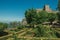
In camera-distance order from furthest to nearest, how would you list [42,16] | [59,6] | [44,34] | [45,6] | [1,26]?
[45,6], [42,16], [59,6], [1,26], [44,34]

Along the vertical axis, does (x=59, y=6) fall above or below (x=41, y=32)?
above

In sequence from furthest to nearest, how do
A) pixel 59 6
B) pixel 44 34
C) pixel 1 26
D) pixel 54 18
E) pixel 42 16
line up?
pixel 54 18 → pixel 42 16 → pixel 59 6 → pixel 1 26 → pixel 44 34

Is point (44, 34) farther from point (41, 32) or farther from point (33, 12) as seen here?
point (33, 12)

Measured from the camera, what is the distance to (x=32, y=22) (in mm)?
69062

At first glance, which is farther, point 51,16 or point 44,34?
point 51,16

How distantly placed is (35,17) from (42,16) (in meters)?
6.72

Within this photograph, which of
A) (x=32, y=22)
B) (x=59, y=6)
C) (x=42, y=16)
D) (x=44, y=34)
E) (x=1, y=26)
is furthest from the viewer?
(x=42, y=16)

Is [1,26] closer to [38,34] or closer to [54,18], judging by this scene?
[38,34]

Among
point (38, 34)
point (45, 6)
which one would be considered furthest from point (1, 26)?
point (45, 6)

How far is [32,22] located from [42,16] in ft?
29.2

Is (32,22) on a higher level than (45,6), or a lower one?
lower

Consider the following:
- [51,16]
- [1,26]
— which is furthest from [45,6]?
[1,26]

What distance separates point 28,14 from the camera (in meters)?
70.2

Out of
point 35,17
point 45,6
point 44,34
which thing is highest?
point 45,6
